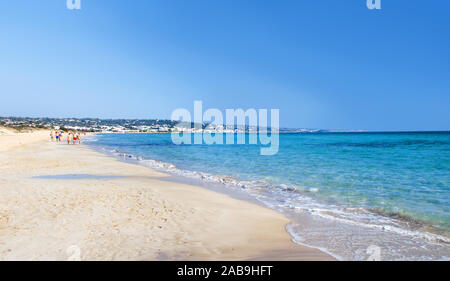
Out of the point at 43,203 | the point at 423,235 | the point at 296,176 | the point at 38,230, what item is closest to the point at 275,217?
the point at 423,235

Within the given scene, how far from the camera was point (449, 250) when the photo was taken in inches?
212

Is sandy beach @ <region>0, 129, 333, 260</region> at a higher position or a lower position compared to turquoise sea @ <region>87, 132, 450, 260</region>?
higher

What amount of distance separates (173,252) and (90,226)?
7.58 ft

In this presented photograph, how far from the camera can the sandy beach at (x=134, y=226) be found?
470 centimetres

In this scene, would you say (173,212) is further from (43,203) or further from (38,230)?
(43,203)

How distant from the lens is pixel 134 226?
6109mm

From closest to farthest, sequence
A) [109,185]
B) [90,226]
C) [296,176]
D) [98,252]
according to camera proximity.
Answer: [98,252], [90,226], [109,185], [296,176]

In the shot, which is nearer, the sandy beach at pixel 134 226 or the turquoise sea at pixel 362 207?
the sandy beach at pixel 134 226

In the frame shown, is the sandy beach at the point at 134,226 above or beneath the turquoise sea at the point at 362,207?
above

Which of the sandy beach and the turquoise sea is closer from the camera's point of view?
the sandy beach

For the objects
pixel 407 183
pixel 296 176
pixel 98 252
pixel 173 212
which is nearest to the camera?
pixel 98 252

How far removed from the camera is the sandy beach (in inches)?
185

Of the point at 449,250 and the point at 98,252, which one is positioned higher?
the point at 98,252
